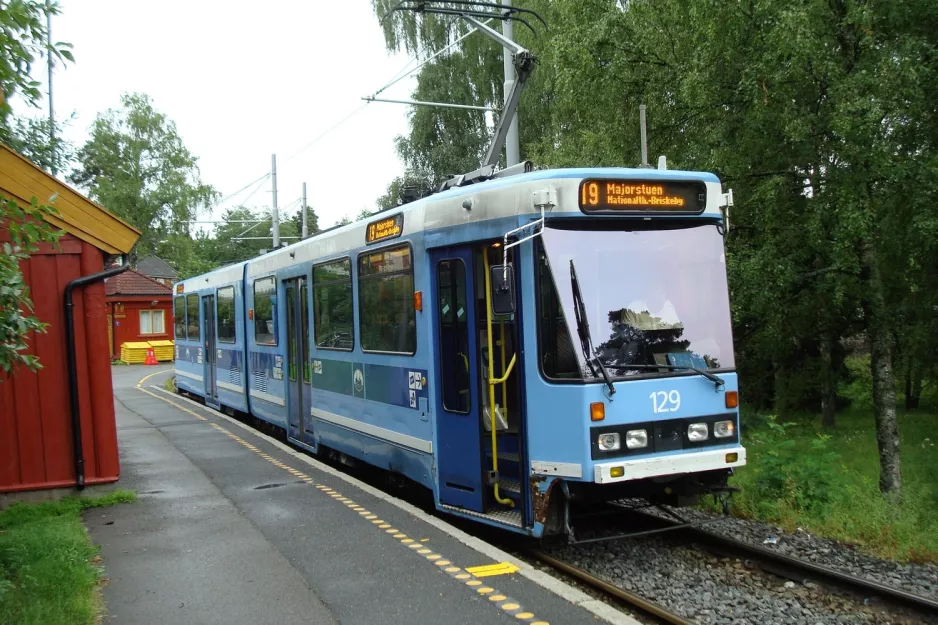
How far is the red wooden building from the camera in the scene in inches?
359

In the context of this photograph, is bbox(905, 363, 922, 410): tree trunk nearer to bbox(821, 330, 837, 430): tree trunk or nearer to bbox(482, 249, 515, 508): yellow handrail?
bbox(821, 330, 837, 430): tree trunk

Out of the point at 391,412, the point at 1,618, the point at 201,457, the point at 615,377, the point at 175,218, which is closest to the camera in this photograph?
the point at 1,618

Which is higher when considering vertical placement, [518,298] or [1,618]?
[518,298]

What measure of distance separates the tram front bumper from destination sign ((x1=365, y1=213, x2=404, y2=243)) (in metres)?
3.52

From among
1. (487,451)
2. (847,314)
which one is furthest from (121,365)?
(487,451)

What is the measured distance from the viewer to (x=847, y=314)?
15578mm

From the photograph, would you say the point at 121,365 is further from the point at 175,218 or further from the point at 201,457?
the point at 201,457

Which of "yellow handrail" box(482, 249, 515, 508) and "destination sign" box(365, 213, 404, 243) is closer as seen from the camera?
"yellow handrail" box(482, 249, 515, 508)

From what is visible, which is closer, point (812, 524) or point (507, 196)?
point (507, 196)

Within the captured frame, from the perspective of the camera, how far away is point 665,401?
6680 mm

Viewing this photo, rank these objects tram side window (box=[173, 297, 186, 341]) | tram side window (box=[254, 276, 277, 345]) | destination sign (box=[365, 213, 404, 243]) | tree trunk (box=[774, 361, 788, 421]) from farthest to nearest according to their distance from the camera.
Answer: tram side window (box=[173, 297, 186, 341]), tree trunk (box=[774, 361, 788, 421]), tram side window (box=[254, 276, 277, 345]), destination sign (box=[365, 213, 404, 243])

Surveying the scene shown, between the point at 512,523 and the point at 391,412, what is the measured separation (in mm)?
2595

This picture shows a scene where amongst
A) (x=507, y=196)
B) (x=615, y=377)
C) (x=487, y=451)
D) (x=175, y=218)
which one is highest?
(x=175, y=218)

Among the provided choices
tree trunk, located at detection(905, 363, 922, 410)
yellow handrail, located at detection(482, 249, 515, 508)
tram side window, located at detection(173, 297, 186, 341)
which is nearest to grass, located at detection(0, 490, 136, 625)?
yellow handrail, located at detection(482, 249, 515, 508)
